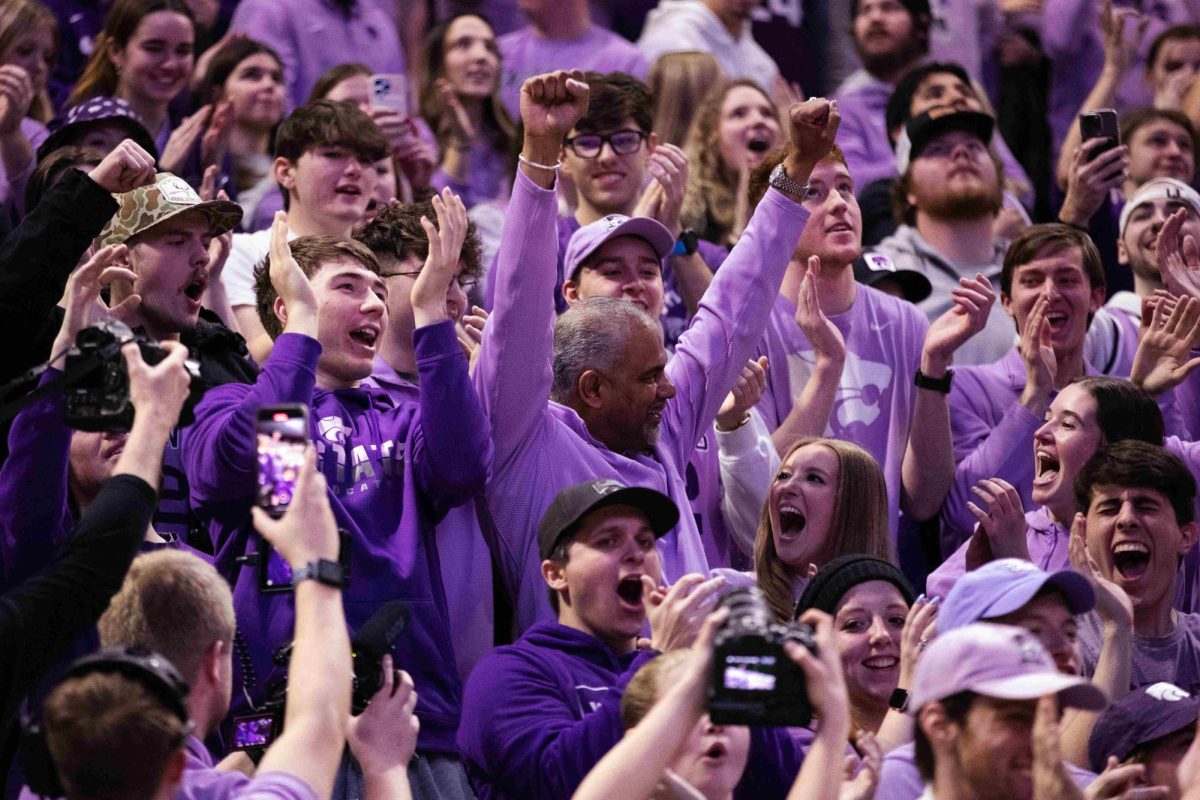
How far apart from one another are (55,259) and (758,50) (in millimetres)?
6263

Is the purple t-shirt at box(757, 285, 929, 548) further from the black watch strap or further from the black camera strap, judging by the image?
the black camera strap

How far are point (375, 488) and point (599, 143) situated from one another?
93.5 inches

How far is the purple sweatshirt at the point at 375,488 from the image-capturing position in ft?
17.4

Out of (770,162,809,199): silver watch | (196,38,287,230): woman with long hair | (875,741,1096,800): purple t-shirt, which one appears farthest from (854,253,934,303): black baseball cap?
(875,741,1096,800): purple t-shirt

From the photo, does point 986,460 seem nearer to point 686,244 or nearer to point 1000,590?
point 686,244

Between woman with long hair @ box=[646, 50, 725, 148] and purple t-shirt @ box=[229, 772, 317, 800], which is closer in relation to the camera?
purple t-shirt @ box=[229, 772, 317, 800]

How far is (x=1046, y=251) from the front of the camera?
7.46 metres

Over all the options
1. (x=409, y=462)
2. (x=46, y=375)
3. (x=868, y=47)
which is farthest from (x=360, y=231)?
(x=868, y=47)

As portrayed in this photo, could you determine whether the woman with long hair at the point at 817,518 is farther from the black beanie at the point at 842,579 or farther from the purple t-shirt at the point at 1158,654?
the purple t-shirt at the point at 1158,654

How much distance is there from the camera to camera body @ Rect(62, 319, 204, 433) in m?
4.07

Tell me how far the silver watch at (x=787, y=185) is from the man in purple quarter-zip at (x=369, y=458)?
44.0 inches

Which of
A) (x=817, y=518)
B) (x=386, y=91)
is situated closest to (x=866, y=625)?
(x=817, y=518)

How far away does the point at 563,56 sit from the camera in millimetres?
9906

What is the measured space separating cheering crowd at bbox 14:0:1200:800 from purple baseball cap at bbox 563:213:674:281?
17mm
